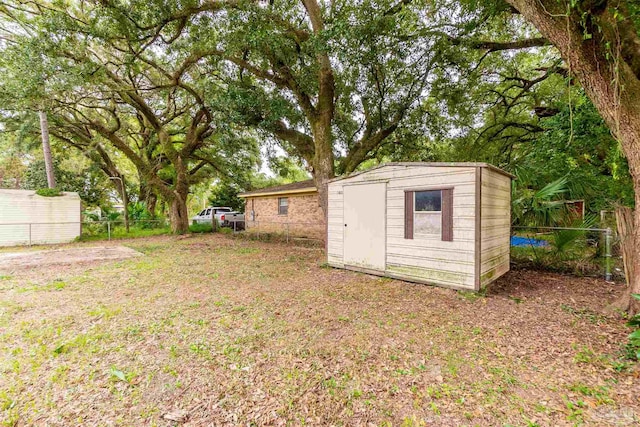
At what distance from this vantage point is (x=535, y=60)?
420 inches

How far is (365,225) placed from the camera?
6.32m

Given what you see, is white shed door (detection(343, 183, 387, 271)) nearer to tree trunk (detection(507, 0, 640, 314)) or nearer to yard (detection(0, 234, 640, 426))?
yard (detection(0, 234, 640, 426))

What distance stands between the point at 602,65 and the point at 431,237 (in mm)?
3289

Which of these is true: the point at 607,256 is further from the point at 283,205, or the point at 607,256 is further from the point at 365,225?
the point at 283,205

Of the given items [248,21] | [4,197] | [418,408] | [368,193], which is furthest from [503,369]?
[4,197]

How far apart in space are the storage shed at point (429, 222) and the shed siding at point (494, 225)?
2cm

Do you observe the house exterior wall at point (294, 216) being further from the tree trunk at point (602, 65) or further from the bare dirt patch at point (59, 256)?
the tree trunk at point (602, 65)

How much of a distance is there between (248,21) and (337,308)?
7133mm

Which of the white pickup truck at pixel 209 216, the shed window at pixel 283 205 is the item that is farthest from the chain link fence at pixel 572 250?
the white pickup truck at pixel 209 216

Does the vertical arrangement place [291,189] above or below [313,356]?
above

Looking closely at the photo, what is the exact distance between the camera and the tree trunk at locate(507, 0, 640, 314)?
3.11m

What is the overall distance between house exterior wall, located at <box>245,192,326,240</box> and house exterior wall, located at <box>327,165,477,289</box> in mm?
4864

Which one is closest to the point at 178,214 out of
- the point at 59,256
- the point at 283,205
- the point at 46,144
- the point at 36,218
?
the point at 36,218

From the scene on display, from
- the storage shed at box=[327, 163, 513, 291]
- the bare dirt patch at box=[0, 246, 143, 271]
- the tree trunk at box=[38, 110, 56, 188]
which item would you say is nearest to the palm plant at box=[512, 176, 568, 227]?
the storage shed at box=[327, 163, 513, 291]
